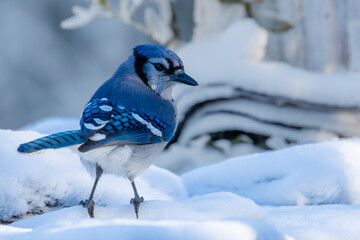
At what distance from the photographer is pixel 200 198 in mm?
1043

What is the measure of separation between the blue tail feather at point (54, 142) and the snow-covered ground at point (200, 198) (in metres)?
0.11

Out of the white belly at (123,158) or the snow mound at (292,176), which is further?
the snow mound at (292,176)

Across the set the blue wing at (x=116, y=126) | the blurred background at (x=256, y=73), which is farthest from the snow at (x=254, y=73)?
the blue wing at (x=116, y=126)

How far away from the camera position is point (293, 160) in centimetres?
129

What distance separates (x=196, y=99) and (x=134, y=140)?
818 millimetres

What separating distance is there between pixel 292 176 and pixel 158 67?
0.36 meters

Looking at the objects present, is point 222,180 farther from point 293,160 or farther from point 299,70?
point 299,70

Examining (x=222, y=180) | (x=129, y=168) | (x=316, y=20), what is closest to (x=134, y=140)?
(x=129, y=168)

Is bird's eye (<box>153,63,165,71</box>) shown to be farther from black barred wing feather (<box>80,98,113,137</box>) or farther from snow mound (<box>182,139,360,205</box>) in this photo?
snow mound (<box>182,139,360,205</box>)

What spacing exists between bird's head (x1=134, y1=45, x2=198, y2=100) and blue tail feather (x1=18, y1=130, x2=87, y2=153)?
0.21 metres

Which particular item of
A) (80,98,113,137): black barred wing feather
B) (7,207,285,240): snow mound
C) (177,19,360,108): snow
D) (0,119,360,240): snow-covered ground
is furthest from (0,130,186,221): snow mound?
(177,19,360,108): snow

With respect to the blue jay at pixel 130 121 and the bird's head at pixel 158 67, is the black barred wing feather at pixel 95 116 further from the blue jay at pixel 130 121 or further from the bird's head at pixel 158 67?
the bird's head at pixel 158 67

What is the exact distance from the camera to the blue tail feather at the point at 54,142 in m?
0.88

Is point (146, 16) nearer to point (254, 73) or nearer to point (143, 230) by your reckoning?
point (254, 73)
